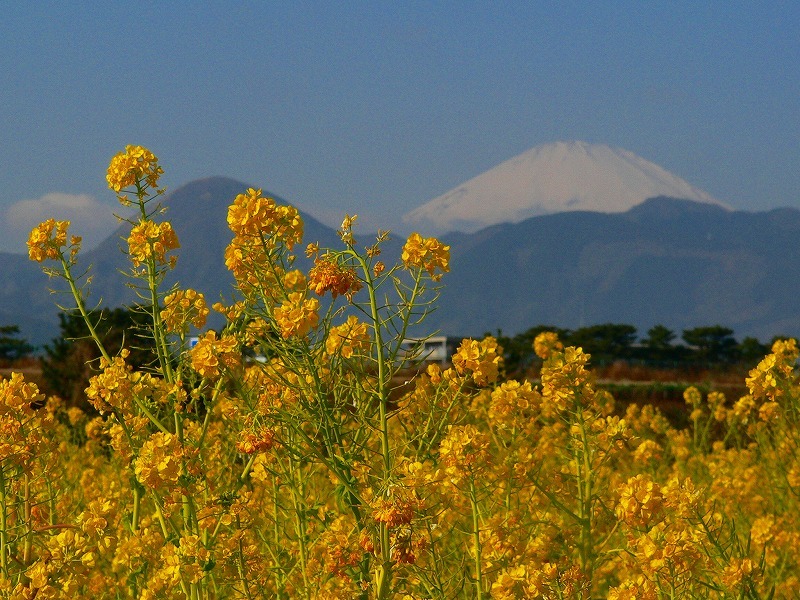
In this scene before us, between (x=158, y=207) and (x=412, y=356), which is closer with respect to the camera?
(x=412, y=356)

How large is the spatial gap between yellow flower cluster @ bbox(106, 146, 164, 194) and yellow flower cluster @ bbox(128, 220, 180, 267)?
25cm

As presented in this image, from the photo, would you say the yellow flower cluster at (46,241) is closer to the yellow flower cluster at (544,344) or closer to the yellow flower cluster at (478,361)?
the yellow flower cluster at (478,361)

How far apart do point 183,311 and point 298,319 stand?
4.43ft

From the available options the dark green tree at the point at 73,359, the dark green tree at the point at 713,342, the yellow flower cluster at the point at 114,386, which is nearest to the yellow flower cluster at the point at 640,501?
the yellow flower cluster at the point at 114,386

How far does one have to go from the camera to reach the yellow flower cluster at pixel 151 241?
452cm

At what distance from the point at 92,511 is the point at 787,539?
3.92m

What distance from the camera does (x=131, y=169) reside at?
468 cm

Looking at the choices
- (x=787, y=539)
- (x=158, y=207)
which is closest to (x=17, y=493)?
(x=158, y=207)

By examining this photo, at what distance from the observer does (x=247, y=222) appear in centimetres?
370

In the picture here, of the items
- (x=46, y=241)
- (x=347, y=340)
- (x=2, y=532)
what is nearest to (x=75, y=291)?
(x=46, y=241)

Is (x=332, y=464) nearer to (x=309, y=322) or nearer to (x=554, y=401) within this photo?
(x=309, y=322)

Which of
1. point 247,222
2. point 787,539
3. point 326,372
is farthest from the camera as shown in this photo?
point 787,539

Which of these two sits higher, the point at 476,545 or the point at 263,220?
the point at 263,220

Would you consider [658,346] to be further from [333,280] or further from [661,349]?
[333,280]
